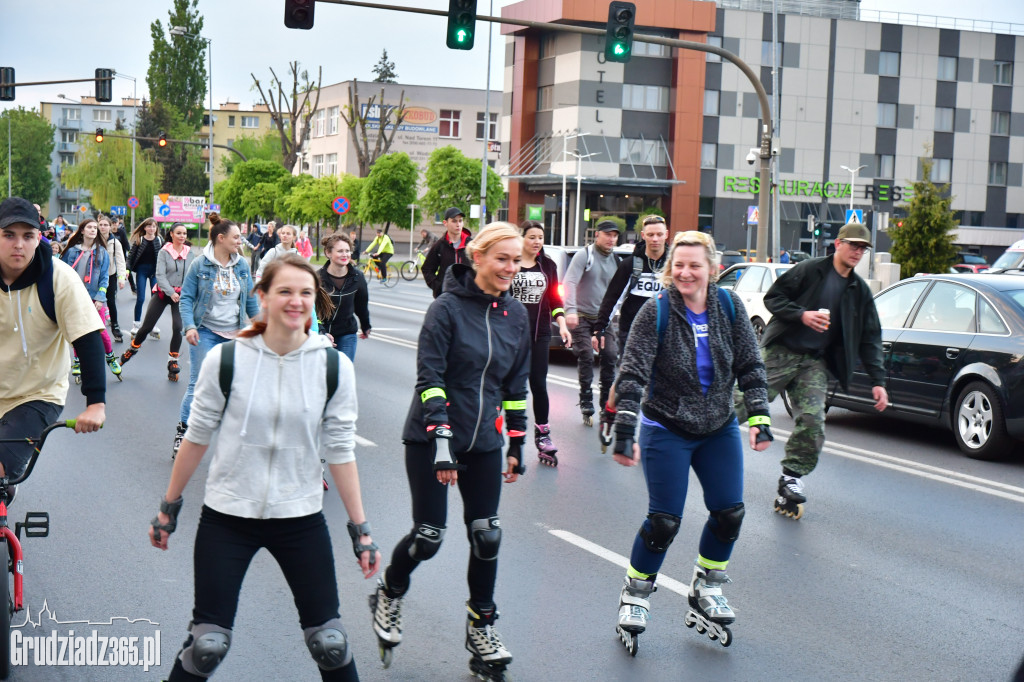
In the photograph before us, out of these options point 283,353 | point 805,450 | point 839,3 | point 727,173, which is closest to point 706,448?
point 283,353

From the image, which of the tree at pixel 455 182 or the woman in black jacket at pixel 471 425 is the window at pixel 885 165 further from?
the woman in black jacket at pixel 471 425

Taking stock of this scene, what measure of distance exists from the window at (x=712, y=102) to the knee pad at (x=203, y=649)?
226 feet

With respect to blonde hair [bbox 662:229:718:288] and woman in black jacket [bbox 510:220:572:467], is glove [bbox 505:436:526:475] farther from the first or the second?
woman in black jacket [bbox 510:220:572:467]

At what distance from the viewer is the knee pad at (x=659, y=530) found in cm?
509

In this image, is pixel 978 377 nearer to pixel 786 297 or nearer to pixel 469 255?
pixel 786 297

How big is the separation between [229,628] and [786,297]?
5297 mm

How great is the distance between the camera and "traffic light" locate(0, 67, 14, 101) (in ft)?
105

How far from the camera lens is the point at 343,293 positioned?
9594 millimetres

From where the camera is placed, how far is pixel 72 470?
8.92 meters

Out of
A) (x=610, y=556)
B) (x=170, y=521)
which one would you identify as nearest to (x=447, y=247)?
(x=610, y=556)

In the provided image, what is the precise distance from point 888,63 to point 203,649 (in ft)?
243

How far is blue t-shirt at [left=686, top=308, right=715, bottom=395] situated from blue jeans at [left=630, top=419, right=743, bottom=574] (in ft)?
0.75

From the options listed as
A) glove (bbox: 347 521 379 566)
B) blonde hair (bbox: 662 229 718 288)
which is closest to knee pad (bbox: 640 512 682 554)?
blonde hair (bbox: 662 229 718 288)

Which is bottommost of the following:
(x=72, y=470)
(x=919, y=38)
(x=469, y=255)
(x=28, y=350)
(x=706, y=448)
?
(x=72, y=470)
